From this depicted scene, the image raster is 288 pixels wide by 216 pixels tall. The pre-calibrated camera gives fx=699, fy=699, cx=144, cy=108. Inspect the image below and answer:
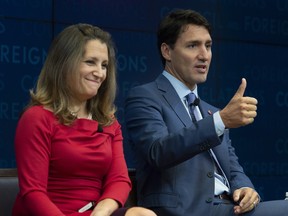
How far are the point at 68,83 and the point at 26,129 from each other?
10.8 inches

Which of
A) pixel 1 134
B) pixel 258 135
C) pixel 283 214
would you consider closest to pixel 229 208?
pixel 283 214

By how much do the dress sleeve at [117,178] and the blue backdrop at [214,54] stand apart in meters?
1.77

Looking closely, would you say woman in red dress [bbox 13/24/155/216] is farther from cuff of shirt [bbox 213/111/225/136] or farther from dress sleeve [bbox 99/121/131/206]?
cuff of shirt [bbox 213/111/225/136]

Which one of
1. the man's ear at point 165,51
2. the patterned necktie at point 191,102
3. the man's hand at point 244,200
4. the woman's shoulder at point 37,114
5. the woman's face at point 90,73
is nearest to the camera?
the woman's shoulder at point 37,114

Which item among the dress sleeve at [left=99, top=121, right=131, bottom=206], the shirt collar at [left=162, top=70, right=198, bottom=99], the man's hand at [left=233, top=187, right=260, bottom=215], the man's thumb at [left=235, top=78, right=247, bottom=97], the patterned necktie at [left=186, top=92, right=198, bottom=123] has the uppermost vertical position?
the man's thumb at [left=235, top=78, right=247, bottom=97]

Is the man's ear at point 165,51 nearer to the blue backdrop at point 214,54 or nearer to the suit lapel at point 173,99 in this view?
Answer: the suit lapel at point 173,99

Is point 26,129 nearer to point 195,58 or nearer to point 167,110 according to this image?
point 167,110

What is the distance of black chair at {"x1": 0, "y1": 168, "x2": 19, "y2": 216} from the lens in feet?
9.48

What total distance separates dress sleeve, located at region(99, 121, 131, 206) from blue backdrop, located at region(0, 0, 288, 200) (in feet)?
5.82

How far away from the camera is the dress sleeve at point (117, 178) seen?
2775 mm

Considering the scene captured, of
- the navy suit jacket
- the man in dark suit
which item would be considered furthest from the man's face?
the navy suit jacket

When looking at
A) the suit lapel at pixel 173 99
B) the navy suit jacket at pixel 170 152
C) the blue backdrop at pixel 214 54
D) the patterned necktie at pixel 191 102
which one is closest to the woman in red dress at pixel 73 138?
the navy suit jacket at pixel 170 152

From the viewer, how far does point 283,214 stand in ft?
9.97

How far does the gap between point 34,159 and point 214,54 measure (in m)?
3.14
